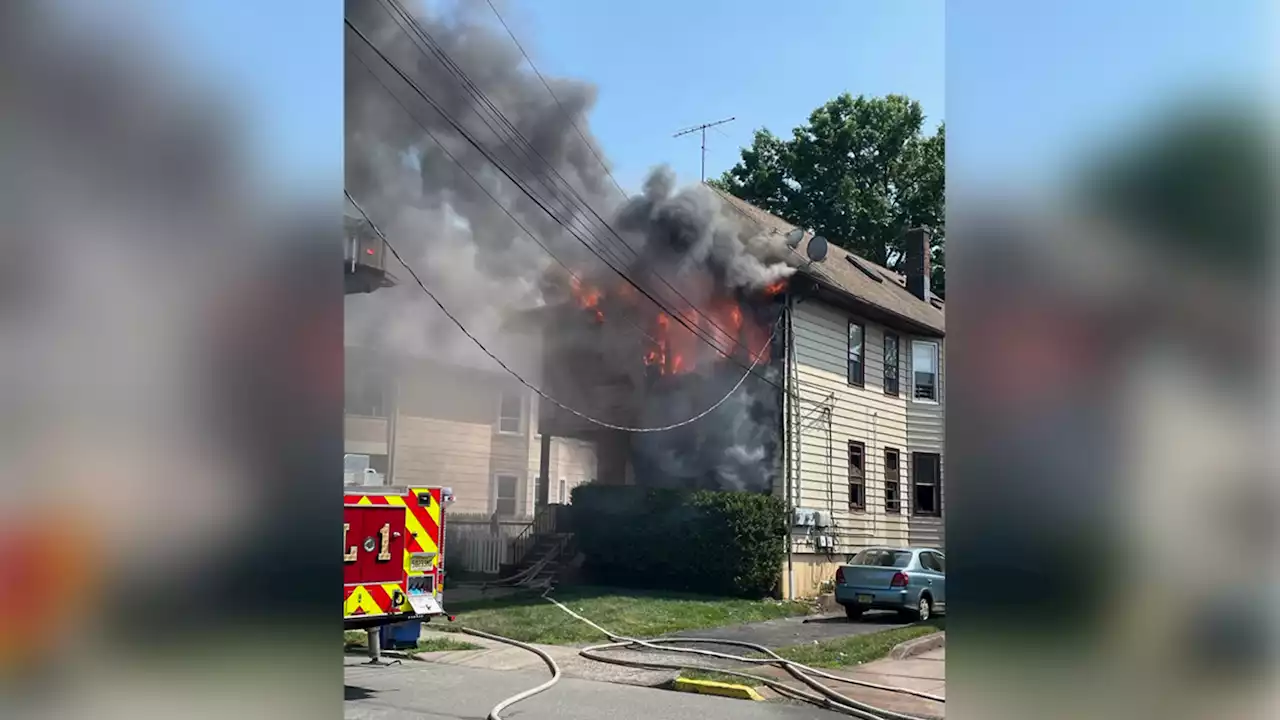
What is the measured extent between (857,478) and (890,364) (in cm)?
283

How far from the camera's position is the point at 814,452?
1661 centimetres

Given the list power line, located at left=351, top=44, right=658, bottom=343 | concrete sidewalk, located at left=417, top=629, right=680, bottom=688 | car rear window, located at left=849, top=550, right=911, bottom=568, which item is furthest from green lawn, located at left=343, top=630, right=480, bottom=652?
car rear window, located at left=849, top=550, right=911, bottom=568

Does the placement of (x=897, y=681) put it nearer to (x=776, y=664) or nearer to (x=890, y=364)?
(x=776, y=664)

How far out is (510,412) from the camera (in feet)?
57.1

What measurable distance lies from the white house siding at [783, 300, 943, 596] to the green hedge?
2.92ft

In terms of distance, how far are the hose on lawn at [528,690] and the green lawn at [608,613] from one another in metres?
0.21

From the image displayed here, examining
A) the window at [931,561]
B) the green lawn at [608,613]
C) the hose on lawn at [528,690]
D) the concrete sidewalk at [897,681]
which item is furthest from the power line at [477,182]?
the concrete sidewalk at [897,681]

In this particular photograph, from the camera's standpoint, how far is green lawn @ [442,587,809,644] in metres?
11.3

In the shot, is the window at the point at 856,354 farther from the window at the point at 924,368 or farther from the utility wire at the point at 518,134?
the utility wire at the point at 518,134

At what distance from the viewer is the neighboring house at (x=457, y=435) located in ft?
33.3
